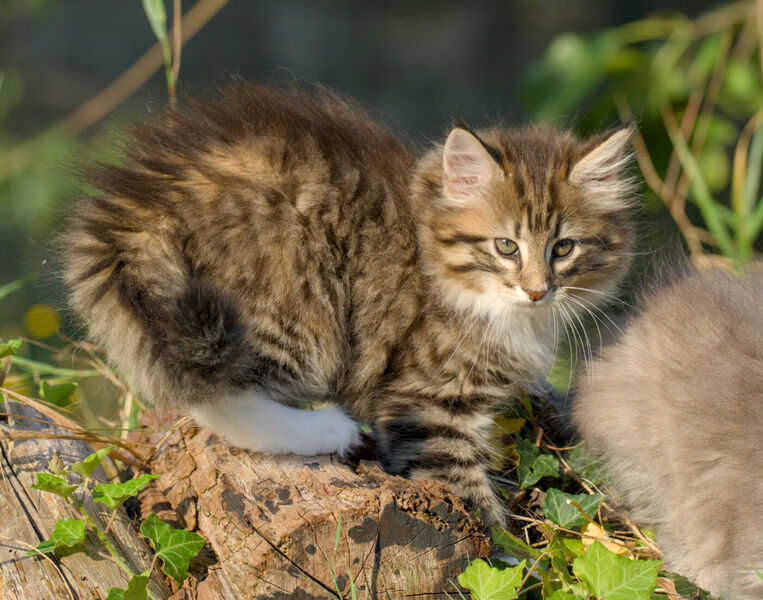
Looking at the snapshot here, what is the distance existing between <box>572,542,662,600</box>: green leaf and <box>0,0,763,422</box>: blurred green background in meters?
0.97

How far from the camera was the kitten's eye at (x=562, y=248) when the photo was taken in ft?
6.31

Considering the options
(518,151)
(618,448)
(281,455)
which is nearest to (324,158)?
(518,151)

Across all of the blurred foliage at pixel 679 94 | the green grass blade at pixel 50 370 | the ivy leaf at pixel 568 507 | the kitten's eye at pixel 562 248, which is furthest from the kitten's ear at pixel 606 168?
the green grass blade at pixel 50 370

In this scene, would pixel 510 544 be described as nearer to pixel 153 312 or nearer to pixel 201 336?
pixel 201 336

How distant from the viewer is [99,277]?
1.70m

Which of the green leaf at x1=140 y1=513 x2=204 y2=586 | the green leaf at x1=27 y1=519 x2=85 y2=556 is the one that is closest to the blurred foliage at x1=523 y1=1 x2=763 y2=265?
the green leaf at x1=140 y1=513 x2=204 y2=586

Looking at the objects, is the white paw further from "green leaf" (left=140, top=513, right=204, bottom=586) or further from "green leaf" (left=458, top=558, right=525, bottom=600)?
"green leaf" (left=458, top=558, right=525, bottom=600)

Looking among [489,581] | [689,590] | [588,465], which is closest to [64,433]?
[489,581]

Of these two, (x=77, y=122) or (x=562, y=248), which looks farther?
(x=77, y=122)

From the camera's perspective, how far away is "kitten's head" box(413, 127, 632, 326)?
188cm

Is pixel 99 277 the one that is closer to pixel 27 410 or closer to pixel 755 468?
pixel 27 410

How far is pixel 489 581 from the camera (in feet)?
4.50

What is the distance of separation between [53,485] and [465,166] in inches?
47.0

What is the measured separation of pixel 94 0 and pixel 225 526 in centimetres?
426
